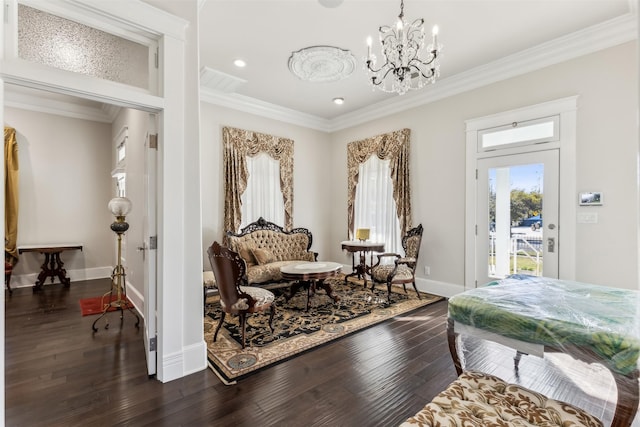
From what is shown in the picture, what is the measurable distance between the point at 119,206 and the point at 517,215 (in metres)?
5.09

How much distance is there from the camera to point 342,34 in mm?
3412

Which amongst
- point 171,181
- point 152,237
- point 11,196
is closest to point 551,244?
point 171,181

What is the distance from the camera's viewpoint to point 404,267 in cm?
464

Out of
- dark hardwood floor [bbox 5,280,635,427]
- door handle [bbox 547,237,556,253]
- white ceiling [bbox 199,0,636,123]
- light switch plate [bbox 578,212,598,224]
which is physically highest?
white ceiling [bbox 199,0,636,123]

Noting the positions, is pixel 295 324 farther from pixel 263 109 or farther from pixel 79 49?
Result: pixel 263 109

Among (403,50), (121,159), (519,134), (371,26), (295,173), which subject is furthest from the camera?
(295,173)

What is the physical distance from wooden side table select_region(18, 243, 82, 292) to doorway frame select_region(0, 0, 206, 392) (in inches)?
168

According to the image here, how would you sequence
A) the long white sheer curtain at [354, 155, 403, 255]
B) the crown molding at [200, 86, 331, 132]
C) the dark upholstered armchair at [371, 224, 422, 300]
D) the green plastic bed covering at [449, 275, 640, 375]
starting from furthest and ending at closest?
the long white sheer curtain at [354, 155, 403, 255] < the crown molding at [200, 86, 331, 132] < the dark upholstered armchair at [371, 224, 422, 300] < the green plastic bed covering at [449, 275, 640, 375]

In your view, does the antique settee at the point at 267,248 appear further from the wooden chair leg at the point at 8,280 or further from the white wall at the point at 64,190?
the wooden chair leg at the point at 8,280

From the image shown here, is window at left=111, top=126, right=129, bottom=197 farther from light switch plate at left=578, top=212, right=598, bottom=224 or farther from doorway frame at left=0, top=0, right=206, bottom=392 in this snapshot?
light switch plate at left=578, top=212, right=598, bottom=224

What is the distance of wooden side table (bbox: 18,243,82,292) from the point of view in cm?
503

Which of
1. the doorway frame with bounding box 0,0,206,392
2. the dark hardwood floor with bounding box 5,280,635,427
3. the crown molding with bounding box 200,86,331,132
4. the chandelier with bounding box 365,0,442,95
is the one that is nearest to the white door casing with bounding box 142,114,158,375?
the doorway frame with bounding box 0,0,206,392

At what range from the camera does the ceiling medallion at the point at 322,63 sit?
3697 mm

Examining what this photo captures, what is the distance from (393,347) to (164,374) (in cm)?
205
